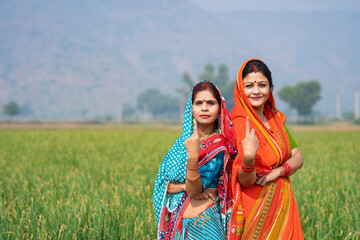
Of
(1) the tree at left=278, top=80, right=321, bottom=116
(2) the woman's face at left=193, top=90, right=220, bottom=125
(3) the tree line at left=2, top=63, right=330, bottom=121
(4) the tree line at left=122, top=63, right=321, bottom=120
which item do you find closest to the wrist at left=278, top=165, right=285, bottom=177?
(2) the woman's face at left=193, top=90, right=220, bottom=125

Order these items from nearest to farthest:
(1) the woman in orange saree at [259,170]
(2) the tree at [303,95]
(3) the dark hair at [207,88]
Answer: (1) the woman in orange saree at [259,170]
(3) the dark hair at [207,88]
(2) the tree at [303,95]

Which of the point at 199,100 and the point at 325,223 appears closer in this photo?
the point at 199,100

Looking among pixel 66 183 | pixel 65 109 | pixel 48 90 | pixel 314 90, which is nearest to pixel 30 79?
pixel 48 90

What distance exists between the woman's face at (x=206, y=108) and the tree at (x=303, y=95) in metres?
92.9

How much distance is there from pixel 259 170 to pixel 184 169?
1.34ft

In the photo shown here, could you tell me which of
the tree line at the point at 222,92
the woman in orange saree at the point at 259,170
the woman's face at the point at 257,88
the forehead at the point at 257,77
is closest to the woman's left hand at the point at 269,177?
the woman in orange saree at the point at 259,170

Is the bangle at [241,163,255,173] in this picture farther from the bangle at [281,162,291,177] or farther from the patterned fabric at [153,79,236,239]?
the bangle at [281,162,291,177]

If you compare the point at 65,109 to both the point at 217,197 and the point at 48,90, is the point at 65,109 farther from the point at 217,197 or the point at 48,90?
the point at 217,197

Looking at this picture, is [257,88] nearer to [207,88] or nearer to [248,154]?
[207,88]

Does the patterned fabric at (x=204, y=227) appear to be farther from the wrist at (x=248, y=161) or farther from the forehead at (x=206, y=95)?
the forehead at (x=206, y=95)

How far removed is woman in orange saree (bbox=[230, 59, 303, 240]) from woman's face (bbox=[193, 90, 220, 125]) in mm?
124

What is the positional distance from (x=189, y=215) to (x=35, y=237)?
1.62 metres

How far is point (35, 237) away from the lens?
117 inches

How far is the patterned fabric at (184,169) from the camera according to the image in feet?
6.53
